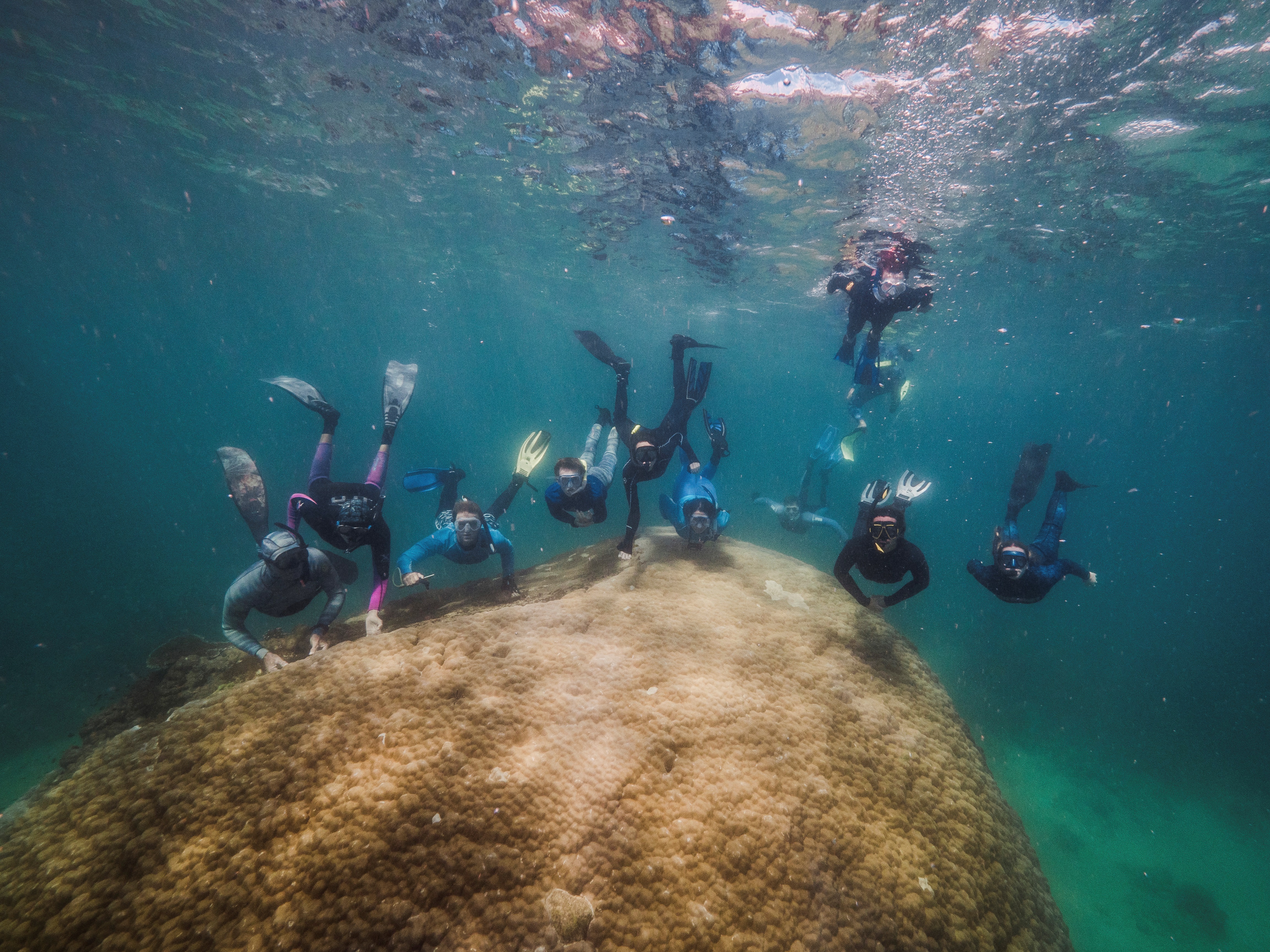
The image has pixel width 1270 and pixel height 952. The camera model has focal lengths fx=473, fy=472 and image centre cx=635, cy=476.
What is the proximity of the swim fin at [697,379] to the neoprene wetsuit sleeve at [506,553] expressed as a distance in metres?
6.02

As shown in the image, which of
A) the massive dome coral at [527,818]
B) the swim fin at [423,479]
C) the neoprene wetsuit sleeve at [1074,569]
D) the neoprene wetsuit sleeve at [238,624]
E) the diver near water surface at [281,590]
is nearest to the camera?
the massive dome coral at [527,818]

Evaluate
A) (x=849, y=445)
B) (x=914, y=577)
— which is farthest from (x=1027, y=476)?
(x=914, y=577)

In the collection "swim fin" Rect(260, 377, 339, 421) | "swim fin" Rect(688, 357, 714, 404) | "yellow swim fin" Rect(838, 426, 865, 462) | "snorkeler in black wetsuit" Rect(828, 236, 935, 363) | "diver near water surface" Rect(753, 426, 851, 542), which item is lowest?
"diver near water surface" Rect(753, 426, 851, 542)

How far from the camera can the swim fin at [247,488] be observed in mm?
8812

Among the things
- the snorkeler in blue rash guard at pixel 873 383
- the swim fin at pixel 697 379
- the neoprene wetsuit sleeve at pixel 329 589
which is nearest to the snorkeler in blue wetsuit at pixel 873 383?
the snorkeler in blue rash guard at pixel 873 383

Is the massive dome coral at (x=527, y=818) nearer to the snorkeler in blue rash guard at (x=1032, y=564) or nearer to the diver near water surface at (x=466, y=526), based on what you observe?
the diver near water surface at (x=466, y=526)

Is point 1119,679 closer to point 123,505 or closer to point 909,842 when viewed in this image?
point 909,842

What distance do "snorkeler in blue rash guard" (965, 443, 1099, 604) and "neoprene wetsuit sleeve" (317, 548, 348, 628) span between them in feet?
31.2

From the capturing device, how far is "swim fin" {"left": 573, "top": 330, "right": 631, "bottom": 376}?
12508 millimetres

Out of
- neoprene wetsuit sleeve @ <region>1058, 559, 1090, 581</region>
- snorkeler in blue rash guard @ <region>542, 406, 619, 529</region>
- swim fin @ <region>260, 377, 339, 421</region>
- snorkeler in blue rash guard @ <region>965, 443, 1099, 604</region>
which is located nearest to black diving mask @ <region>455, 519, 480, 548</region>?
snorkeler in blue rash guard @ <region>542, 406, 619, 529</region>

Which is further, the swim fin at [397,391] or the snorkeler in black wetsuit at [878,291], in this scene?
the snorkeler in black wetsuit at [878,291]

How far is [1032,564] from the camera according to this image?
Answer: 7699 millimetres

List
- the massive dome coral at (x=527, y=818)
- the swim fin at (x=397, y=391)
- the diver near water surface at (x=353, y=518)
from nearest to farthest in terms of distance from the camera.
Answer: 1. the massive dome coral at (x=527, y=818)
2. the diver near water surface at (x=353, y=518)
3. the swim fin at (x=397, y=391)

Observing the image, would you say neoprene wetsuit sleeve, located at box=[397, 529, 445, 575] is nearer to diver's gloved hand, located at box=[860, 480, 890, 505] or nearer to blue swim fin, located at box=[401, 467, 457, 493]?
blue swim fin, located at box=[401, 467, 457, 493]
